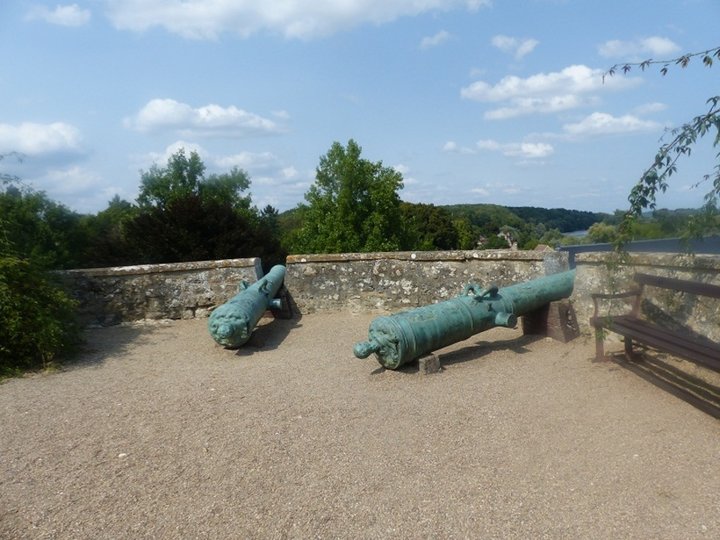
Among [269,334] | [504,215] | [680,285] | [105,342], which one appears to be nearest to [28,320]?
[105,342]

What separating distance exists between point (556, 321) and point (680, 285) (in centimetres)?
189

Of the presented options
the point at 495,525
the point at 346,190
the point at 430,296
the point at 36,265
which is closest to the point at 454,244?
the point at 346,190

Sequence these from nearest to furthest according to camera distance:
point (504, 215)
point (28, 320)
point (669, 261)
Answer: point (669, 261)
point (28, 320)
point (504, 215)

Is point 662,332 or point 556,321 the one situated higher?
point 662,332

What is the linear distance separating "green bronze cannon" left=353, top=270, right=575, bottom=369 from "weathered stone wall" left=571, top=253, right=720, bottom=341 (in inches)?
29.2

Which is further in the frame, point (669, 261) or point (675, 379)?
point (669, 261)

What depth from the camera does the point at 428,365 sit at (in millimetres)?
5371

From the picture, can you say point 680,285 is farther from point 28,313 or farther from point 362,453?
point 28,313

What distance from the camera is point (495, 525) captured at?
9.22 ft

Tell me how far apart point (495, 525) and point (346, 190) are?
54.5 ft

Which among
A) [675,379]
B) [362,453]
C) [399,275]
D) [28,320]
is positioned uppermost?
[399,275]

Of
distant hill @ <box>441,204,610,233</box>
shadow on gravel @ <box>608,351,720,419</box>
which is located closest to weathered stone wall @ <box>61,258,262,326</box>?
shadow on gravel @ <box>608,351,720,419</box>

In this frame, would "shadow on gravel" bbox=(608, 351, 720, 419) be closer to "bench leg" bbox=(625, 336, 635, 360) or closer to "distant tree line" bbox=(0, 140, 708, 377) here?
"bench leg" bbox=(625, 336, 635, 360)

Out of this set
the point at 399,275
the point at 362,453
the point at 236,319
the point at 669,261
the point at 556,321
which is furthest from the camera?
the point at 399,275
